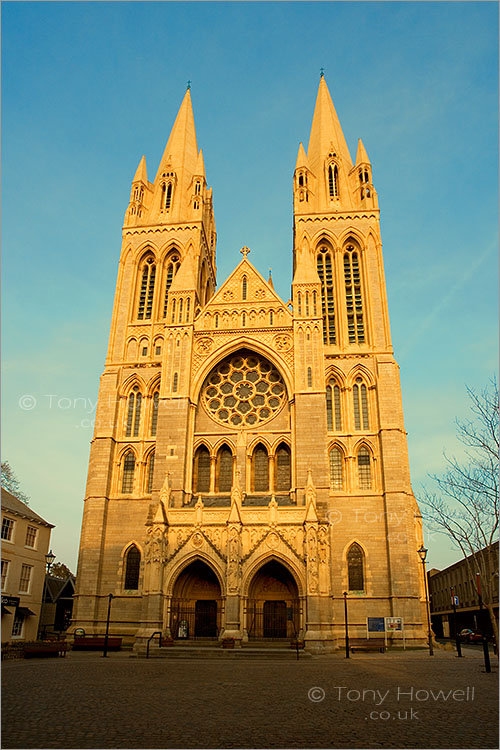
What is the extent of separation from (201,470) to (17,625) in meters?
12.6

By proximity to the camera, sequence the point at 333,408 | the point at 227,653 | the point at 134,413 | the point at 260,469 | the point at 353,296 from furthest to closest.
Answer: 1. the point at 353,296
2. the point at 134,413
3. the point at 333,408
4. the point at 260,469
5. the point at 227,653

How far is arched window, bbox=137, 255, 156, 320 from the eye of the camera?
4028 centimetres

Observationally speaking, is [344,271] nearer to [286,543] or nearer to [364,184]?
[364,184]

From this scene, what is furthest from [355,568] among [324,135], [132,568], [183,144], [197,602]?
[183,144]

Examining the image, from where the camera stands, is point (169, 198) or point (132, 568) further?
point (169, 198)

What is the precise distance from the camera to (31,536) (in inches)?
1267

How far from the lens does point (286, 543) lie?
92.0 ft

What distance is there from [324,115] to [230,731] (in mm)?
48224

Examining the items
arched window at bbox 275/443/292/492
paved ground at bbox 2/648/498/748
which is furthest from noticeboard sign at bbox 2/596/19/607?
arched window at bbox 275/443/292/492

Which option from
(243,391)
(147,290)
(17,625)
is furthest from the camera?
(147,290)

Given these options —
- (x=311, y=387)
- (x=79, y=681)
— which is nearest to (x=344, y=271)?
(x=311, y=387)

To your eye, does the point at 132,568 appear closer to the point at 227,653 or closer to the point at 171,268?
the point at 227,653

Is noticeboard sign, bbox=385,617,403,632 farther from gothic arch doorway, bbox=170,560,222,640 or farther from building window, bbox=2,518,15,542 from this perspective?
building window, bbox=2,518,15,542

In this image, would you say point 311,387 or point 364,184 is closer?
point 311,387
